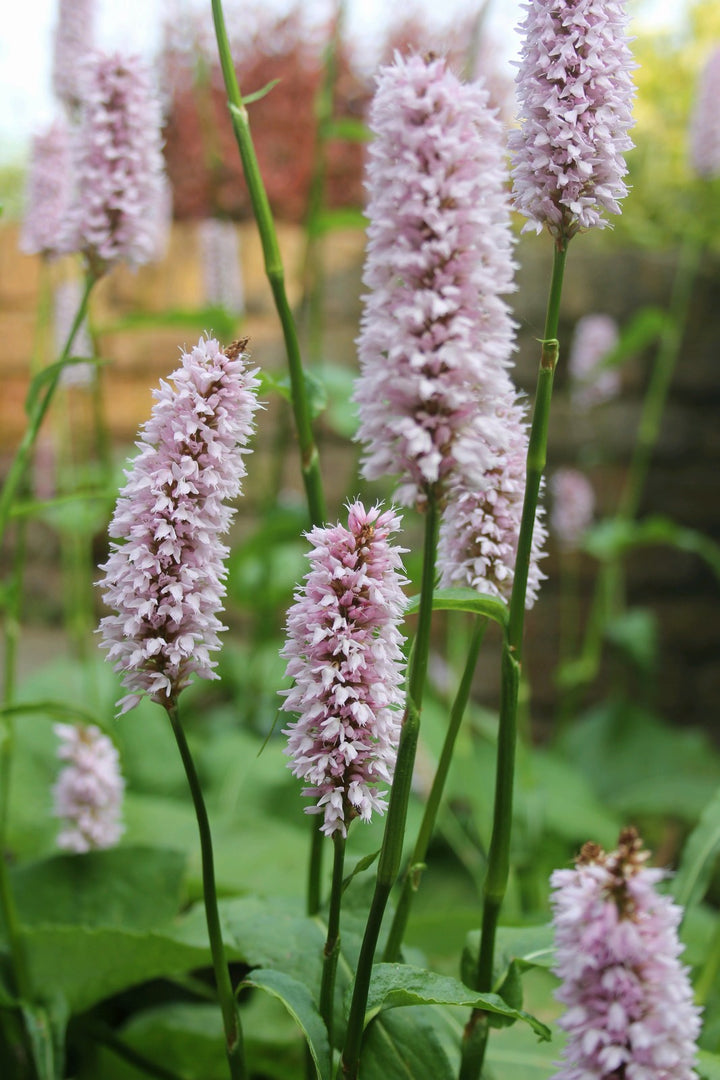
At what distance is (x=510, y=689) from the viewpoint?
0.92 m

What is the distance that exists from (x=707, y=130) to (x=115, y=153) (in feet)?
7.63

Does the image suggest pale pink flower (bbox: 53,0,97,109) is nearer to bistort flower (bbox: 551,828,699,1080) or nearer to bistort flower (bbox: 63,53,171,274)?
bistort flower (bbox: 63,53,171,274)

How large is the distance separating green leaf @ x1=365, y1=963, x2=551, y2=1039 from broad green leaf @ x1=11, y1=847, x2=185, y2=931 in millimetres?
732

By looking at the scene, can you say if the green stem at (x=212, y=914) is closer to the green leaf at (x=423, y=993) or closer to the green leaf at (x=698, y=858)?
the green leaf at (x=423, y=993)

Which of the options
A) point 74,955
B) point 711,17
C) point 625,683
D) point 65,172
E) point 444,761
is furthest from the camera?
point 711,17

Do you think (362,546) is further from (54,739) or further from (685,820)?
(685,820)

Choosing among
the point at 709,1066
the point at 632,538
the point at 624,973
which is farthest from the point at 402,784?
the point at 632,538

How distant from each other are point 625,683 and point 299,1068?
300 cm

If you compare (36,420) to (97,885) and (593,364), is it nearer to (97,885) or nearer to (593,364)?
(97,885)

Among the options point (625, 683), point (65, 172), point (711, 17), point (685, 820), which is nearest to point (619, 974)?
point (65, 172)

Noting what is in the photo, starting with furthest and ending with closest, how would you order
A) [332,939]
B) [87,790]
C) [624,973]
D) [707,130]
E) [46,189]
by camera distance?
[707,130] < [46,189] < [87,790] < [332,939] < [624,973]

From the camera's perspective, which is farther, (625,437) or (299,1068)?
(625,437)

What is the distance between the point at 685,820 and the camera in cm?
351

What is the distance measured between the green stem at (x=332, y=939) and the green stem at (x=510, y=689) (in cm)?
14
